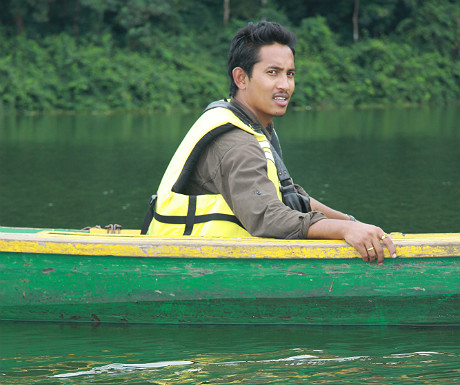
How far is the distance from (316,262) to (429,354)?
65cm

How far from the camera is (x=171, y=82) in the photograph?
29.0 metres

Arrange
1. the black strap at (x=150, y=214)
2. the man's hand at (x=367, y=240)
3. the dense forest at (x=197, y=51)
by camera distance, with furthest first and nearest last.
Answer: the dense forest at (x=197, y=51) < the black strap at (x=150, y=214) < the man's hand at (x=367, y=240)

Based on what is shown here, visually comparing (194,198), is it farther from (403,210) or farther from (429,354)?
(403,210)

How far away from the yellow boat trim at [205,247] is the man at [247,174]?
0.18 feet

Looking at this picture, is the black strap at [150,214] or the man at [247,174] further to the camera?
the black strap at [150,214]

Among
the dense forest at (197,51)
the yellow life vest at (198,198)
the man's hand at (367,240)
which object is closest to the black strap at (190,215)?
the yellow life vest at (198,198)

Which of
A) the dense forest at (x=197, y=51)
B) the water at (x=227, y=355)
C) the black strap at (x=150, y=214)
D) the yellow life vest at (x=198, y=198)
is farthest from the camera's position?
the dense forest at (x=197, y=51)

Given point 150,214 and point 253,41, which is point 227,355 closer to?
point 150,214

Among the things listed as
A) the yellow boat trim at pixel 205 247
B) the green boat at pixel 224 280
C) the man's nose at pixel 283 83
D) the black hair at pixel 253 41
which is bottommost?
the green boat at pixel 224 280

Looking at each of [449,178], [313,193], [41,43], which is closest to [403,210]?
[313,193]

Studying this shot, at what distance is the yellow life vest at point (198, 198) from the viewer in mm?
4031

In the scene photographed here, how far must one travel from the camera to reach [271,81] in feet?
13.5

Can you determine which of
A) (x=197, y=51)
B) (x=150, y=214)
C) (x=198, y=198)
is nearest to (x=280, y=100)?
(x=198, y=198)

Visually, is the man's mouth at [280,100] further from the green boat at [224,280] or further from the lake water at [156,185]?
the lake water at [156,185]
